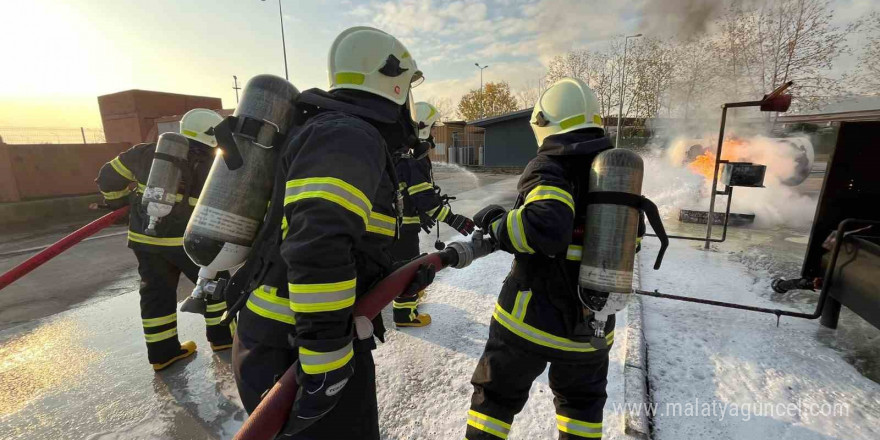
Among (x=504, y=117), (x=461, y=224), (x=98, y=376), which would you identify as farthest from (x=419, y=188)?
(x=504, y=117)

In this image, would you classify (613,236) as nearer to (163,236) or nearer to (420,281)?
(420,281)

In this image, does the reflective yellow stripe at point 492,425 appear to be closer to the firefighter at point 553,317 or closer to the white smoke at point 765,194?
the firefighter at point 553,317

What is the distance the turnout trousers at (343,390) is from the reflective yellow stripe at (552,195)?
0.98 meters

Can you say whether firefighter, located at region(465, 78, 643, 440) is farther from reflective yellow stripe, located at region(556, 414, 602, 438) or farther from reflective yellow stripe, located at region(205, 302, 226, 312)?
reflective yellow stripe, located at region(205, 302, 226, 312)

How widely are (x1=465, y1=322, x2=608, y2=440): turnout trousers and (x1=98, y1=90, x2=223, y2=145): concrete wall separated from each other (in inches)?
607

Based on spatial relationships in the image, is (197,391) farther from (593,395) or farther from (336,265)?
(593,395)

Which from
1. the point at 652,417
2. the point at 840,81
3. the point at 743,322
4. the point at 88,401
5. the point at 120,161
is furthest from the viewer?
the point at 840,81

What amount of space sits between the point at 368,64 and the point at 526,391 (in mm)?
1746

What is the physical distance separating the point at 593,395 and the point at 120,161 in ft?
12.8

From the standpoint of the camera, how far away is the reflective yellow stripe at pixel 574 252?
1849mm

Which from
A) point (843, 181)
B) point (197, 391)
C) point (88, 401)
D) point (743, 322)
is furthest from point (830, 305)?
point (88, 401)

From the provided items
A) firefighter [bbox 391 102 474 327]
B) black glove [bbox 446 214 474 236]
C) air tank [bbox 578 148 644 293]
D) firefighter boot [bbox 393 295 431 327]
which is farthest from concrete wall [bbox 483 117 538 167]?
air tank [bbox 578 148 644 293]

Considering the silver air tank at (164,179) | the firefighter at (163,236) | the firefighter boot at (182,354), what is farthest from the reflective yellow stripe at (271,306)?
the firefighter boot at (182,354)

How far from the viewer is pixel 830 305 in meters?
3.24
